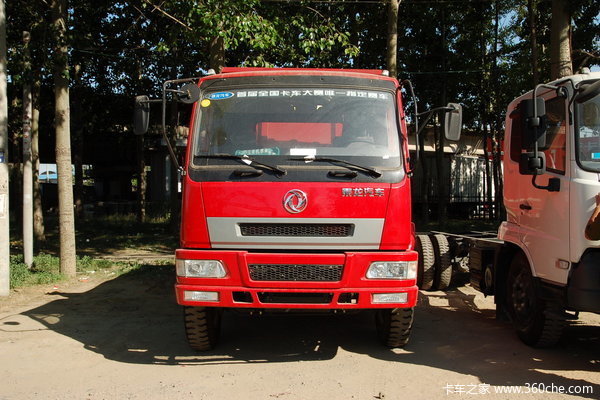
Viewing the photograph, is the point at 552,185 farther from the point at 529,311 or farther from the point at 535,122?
the point at 529,311

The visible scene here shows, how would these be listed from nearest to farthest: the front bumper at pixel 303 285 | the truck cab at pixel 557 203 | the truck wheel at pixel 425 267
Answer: the truck cab at pixel 557 203
the front bumper at pixel 303 285
the truck wheel at pixel 425 267

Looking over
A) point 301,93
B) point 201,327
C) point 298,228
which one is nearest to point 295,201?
point 298,228

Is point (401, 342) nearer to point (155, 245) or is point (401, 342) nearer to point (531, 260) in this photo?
point (531, 260)

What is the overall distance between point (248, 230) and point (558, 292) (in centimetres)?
291

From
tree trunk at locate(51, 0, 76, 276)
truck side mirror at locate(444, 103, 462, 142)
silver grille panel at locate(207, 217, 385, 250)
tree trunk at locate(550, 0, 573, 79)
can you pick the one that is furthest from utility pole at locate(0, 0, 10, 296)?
tree trunk at locate(550, 0, 573, 79)

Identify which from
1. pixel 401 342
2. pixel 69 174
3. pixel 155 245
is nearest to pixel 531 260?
pixel 401 342

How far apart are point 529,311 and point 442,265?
2.26 metres

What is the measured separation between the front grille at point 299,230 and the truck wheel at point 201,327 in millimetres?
1039

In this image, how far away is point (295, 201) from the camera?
4.72 metres

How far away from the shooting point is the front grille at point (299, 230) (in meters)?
4.75

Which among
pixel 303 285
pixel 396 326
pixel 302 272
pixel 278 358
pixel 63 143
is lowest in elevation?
pixel 278 358

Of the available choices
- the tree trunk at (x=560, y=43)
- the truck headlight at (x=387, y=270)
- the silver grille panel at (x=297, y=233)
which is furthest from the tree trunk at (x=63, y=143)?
the tree trunk at (x=560, y=43)

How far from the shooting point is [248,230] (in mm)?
4766

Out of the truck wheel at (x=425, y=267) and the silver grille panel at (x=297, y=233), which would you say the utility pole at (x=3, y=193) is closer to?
the silver grille panel at (x=297, y=233)
